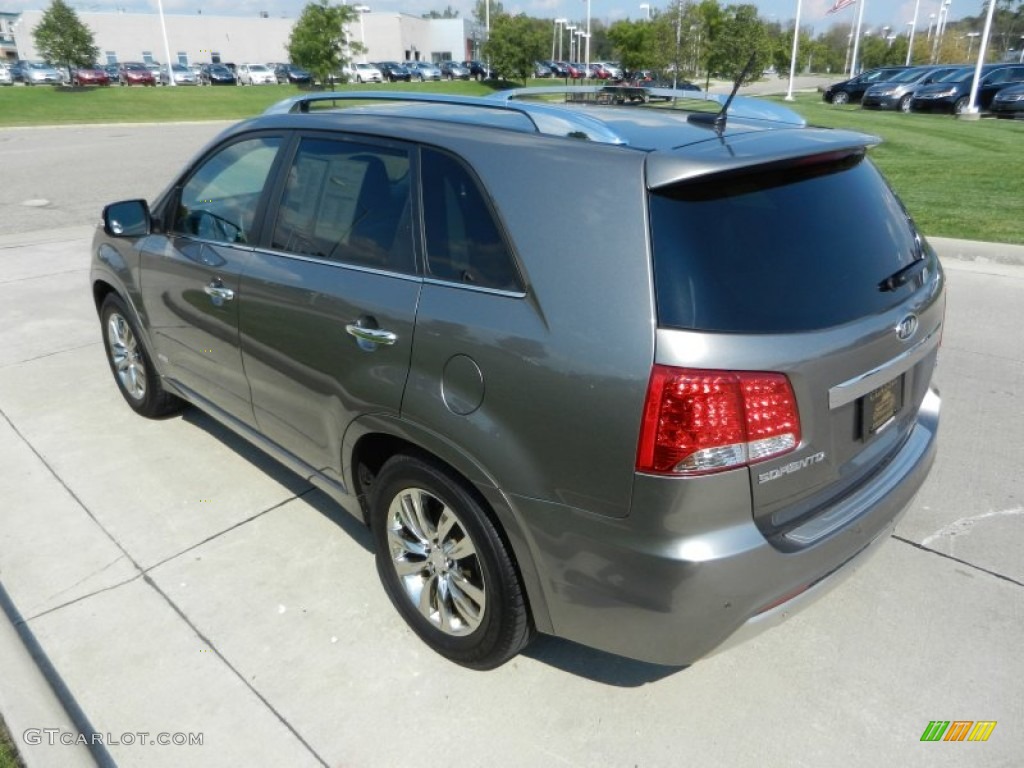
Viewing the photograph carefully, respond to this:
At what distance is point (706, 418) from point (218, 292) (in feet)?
7.54

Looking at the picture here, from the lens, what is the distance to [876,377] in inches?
88.4

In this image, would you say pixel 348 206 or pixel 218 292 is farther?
pixel 218 292

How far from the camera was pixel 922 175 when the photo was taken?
12.4m

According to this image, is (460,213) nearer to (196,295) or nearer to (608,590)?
(608,590)

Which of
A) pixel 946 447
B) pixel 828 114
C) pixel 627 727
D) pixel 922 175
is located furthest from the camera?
pixel 828 114

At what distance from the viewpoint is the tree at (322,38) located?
41531 millimetres

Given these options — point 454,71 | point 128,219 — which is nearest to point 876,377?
point 128,219

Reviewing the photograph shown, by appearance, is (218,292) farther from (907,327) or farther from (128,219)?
(907,327)

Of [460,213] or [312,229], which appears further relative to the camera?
[312,229]

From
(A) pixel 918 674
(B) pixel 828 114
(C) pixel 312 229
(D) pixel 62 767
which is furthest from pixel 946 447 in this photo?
(B) pixel 828 114

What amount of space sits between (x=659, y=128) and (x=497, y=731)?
1962mm

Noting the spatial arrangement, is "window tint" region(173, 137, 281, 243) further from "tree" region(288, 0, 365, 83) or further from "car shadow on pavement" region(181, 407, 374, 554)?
"tree" region(288, 0, 365, 83)

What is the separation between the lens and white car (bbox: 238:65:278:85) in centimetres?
5956

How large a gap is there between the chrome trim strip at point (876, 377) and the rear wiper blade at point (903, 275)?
20 centimetres
